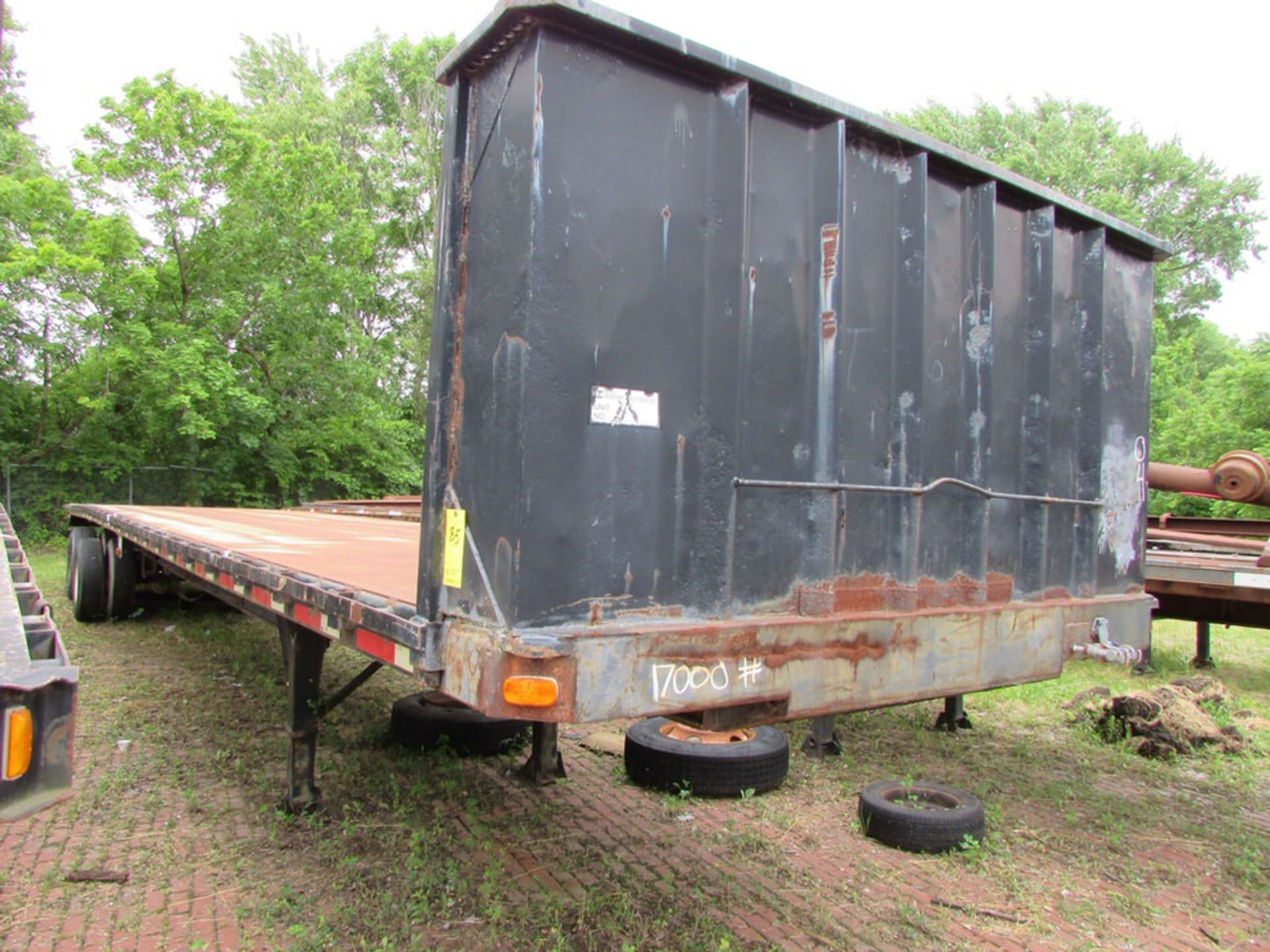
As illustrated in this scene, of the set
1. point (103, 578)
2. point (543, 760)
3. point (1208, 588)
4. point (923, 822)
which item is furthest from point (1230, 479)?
point (103, 578)

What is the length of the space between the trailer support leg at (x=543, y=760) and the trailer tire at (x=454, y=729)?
405mm

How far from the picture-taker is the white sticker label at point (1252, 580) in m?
7.16

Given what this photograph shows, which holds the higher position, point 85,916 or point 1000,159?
point 1000,159

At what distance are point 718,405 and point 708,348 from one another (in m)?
0.17

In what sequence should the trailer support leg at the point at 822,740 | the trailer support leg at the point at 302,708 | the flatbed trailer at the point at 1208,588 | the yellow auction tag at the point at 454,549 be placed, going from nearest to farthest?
the yellow auction tag at the point at 454,549 → the trailer support leg at the point at 302,708 → the trailer support leg at the point at 822,740 → the flatbed trailer at the point at 1208,588

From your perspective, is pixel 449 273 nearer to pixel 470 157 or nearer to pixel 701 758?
pixel 470 157

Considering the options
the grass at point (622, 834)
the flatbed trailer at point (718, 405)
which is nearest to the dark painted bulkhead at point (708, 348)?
the flatbed trailer at point (718, 405)

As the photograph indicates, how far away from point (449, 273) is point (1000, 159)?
3428cm

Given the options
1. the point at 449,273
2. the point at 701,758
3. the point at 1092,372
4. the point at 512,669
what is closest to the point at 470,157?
the point at 449,273

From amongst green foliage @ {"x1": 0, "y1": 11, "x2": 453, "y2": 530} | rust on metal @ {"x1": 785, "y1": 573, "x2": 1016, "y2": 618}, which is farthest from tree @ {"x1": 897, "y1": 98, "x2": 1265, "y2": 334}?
rust on metal @ {"x1": 785, "y1": 573, "x2": 1016, "y2": 618}

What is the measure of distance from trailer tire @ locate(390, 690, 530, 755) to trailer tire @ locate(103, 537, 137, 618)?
592cm

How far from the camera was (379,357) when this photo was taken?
2450 cm

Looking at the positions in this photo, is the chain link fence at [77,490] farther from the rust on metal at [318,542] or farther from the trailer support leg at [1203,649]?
the trailer support leg at [1203,649]

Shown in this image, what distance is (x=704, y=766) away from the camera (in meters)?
4.94
